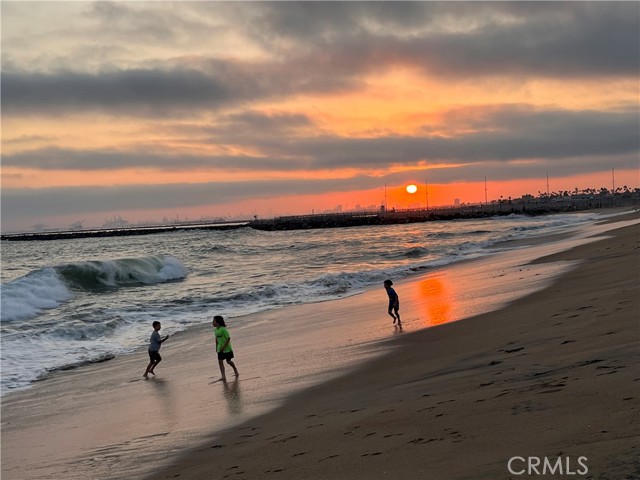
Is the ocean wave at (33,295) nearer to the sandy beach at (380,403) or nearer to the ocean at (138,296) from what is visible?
the ocean at (138,296)

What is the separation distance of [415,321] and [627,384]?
963cm

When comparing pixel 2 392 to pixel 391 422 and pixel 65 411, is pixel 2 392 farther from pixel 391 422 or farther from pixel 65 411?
pixel 391 422

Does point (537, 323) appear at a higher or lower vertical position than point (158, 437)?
higher

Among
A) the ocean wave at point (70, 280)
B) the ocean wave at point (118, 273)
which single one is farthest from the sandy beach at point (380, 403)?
the ocean wave at point (118, 273)

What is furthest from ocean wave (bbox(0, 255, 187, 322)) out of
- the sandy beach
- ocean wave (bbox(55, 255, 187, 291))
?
the sandy beach

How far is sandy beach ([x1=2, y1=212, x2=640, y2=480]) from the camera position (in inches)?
179

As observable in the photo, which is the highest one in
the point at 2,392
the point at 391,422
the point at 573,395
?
the point at 573,395

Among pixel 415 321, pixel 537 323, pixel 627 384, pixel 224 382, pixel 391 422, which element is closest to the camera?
pixel 627 384

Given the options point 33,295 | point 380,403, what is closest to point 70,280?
point 33,295

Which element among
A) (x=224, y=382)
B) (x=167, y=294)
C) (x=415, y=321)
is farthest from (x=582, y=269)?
(x=167, y=294)

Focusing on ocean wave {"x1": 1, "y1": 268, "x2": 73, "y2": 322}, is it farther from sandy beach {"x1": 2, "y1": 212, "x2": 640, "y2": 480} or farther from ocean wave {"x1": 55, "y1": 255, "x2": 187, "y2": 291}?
sandy beach {"x1": 2, "y1": 212, "x2": 640, "y2": 480}

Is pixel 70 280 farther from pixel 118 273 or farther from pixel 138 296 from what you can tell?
pixel 138 296

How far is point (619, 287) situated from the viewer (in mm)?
11492

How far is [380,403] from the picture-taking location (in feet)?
23.2
